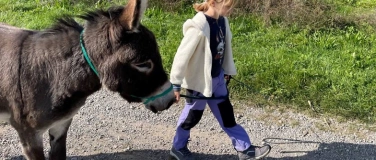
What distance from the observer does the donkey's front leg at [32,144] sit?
10.6 ft

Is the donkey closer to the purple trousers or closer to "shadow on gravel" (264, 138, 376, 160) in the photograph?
the purple trousers

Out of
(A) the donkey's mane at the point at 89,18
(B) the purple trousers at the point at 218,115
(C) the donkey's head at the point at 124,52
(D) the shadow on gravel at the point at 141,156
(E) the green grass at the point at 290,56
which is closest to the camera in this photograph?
(C) the donkey's head at the point at 124,52

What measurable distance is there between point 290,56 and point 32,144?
3.20 meters

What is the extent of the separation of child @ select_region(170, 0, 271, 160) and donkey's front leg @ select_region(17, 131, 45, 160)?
945 millimetres

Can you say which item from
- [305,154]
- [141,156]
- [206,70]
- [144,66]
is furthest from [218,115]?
[144,66]

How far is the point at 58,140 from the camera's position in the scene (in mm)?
3627

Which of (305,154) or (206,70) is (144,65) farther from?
(305,154)

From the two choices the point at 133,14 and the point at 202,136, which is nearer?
the point at 133,14

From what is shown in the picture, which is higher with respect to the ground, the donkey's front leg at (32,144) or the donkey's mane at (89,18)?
the donkey's mane at (89,18)

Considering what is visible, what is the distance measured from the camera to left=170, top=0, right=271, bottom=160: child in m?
3.52

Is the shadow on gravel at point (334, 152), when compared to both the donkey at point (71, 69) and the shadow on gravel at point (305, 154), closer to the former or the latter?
the shadow on gravel at point (305, 154)

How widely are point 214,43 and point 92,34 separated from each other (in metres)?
0.97

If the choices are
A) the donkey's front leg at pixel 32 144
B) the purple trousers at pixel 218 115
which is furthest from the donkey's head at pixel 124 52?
the purple trousers at pixel 218 115

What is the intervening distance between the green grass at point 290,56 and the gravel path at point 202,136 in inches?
9.7
